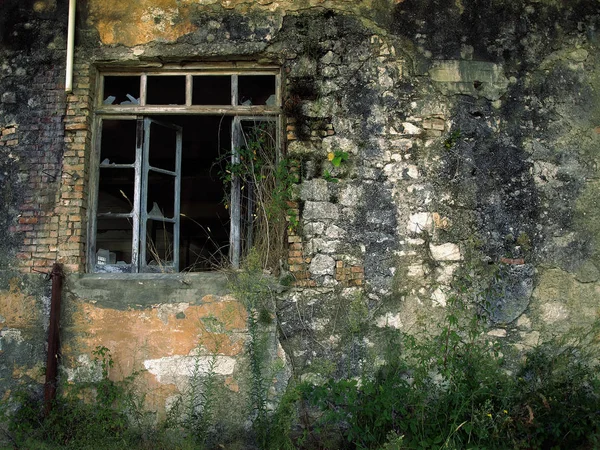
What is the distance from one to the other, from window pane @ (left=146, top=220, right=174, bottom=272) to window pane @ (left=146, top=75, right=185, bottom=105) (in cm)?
116

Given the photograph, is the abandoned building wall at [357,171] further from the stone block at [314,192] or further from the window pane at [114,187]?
the window pane at [114,187]

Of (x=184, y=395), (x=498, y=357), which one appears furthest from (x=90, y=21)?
(x=498, y=357)

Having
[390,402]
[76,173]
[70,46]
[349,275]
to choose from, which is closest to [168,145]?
[76,173]

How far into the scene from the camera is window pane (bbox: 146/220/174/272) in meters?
5.11

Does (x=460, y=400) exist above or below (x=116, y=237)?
below

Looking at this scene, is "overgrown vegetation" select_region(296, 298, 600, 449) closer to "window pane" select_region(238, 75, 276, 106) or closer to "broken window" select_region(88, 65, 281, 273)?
"broken window" select_region(88, 65, 281, 273)

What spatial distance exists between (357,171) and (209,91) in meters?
1.57

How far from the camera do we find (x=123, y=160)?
17.8 ft

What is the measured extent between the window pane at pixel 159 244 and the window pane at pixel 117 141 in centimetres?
65

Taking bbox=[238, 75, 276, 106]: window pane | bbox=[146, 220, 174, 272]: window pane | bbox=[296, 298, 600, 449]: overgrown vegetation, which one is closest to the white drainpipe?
bbox=[146, 220, 174, 272]: window pane

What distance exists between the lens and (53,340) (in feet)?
15.2

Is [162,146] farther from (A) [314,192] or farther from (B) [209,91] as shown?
(A) [314,192]

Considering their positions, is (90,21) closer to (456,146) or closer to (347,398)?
(456,146)

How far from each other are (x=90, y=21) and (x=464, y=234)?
354cm
